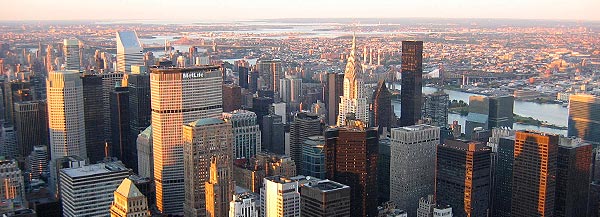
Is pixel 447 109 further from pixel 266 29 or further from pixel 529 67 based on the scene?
pixel 266 29

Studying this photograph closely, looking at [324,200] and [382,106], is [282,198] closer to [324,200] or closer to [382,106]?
[324,200]

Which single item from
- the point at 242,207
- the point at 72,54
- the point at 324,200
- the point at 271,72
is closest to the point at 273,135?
the point at 271,72

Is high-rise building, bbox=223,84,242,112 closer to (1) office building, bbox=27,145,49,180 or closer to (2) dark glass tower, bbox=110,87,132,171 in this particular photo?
(2) dark glass tower, bbox=110,87,132,171

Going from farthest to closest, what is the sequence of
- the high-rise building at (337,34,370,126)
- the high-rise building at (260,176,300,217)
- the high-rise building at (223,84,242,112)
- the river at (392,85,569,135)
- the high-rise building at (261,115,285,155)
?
the high-rise building at (337,34,370,126), the high-rise building at (223,84,242,112), the high-rise building at (261,115,285,155), the river at (392,85,569,135), the high-rise building at (260,176,300,217)

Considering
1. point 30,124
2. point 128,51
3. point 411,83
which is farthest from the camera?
point 411,83

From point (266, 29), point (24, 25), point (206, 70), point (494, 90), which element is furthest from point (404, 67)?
point (24, 25)

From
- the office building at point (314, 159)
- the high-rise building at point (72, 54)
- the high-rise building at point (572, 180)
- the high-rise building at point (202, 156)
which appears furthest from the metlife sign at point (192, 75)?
the high-rise building at point (572, 180)

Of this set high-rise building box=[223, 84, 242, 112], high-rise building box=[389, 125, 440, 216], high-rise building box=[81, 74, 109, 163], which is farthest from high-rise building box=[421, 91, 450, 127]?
high-rise building box=[81, 74, 109, 163]
